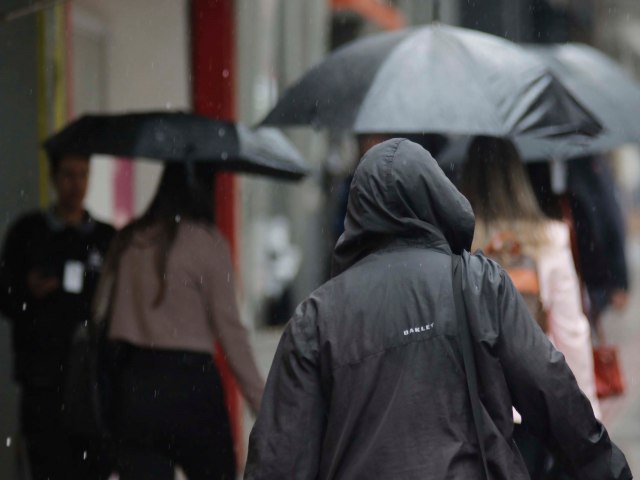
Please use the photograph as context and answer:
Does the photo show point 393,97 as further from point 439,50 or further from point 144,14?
point 144,14

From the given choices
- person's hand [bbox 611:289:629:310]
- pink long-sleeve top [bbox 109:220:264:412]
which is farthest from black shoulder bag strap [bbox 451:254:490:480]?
person's hand [bbox 611:289:629:310]

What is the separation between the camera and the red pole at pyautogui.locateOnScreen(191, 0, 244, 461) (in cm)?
884

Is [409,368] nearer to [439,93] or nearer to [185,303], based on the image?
[185,303]

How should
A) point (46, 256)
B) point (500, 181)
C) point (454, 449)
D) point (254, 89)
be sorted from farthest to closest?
1. point (254, 89)
2. point (46, 256)
3. point (500, 181)
4. point (454, 449)

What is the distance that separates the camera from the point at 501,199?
5055mm

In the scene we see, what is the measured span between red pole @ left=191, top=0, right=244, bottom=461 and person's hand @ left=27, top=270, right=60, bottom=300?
9.80ft

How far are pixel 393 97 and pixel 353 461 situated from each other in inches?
89.9

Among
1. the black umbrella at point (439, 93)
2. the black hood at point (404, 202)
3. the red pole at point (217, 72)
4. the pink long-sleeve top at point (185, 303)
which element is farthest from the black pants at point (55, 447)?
the red pole at point (217, 72)

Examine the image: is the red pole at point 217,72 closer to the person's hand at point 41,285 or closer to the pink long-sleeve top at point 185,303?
the person's hand at point 41,285

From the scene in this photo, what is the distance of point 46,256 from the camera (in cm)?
591

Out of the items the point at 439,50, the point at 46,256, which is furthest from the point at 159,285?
the point at 439,50

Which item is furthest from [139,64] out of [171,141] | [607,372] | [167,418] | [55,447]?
[607,372]

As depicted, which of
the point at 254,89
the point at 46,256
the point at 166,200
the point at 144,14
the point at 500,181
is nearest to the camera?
the point at 500,181

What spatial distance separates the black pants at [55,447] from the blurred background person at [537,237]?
6.57 ft
